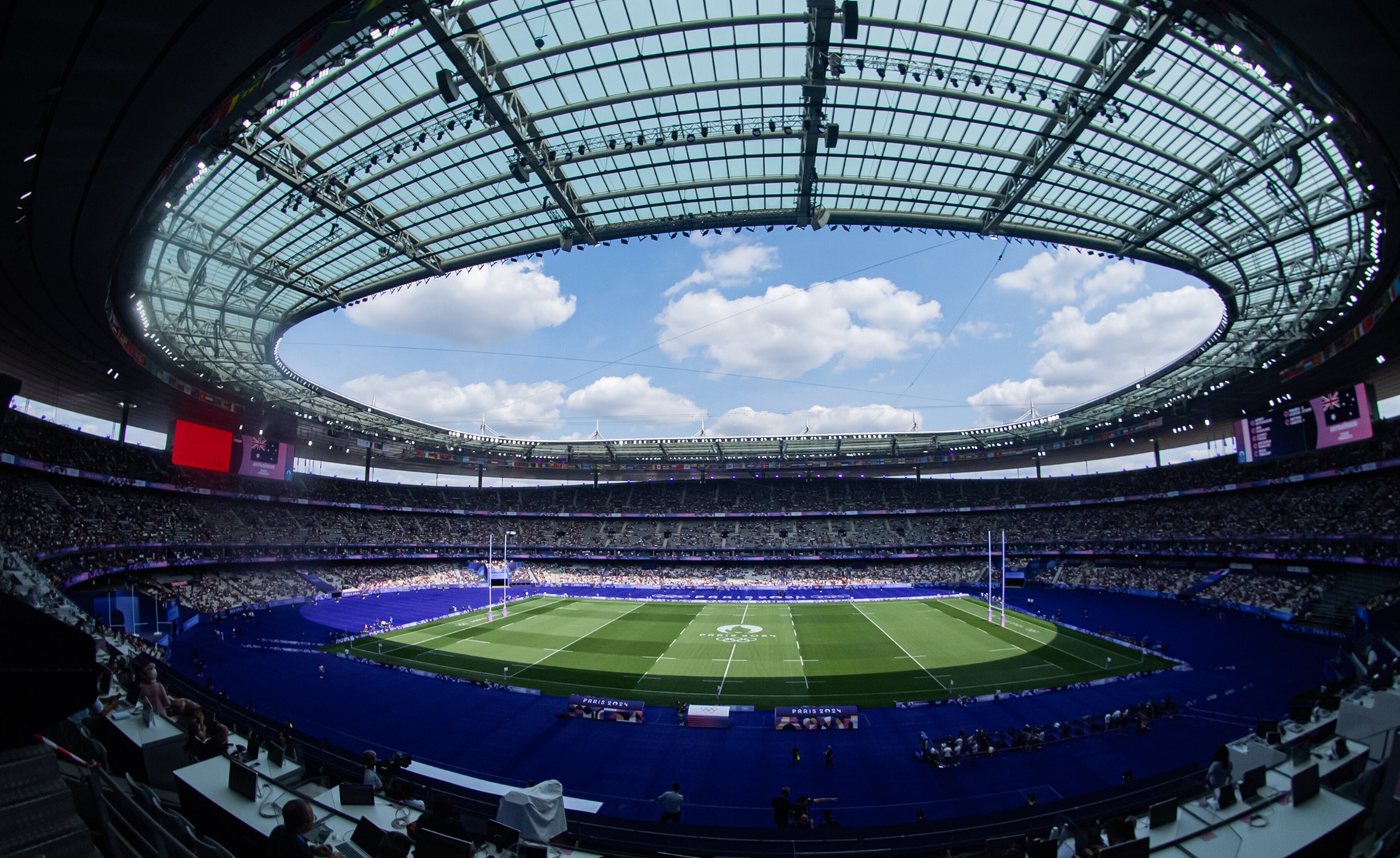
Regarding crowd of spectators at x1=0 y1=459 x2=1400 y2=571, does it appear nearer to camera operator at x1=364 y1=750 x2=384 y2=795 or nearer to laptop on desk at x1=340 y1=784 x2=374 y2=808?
camera operator at x1=364 y1=750 x2=384 y2=795

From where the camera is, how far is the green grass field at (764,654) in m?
28.3

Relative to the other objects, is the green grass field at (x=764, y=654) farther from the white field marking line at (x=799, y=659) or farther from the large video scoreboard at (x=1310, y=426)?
the large video scoreboard at (x=1310, y=426)

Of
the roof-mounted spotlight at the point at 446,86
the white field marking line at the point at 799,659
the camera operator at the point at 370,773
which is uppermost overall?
the roof-mounted spotlight at the point at 446,86

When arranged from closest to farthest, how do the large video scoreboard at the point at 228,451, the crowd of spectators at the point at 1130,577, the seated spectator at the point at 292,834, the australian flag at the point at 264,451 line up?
the seated spectator at the point at 292,834 < the large video scoreboard at the point at 228,451 < the crowd of spectators at the point at 1130,577 < the australian flag at the point at 264,451

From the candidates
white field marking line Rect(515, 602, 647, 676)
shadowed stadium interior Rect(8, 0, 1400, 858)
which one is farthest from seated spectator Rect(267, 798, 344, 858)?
white field marking line Rect(515, 602, 647, 676)

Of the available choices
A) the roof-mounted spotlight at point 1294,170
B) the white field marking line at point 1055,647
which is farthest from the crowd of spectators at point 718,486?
the roof-mounted spotlight at point 1294,170

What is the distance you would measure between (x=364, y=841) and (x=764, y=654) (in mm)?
30512

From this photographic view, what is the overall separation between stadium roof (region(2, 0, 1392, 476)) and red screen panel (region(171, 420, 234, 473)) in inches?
632

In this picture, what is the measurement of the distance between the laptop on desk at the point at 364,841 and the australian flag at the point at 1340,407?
5643 centimetres

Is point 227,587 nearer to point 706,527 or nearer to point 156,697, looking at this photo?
point 156,697

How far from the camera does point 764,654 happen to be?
34969 millimetres

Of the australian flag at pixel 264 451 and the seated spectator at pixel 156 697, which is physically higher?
the australian flag at pixel 264 451

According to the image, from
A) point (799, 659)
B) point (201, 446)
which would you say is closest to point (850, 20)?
point (799, 659)

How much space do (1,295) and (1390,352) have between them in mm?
66228
